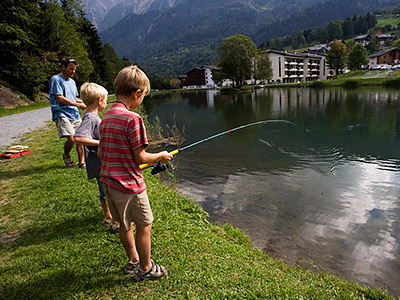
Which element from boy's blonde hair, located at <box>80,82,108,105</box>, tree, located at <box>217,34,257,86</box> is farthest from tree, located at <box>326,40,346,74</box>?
boy's blonde hair, located at <box>80,82,108,105</box>

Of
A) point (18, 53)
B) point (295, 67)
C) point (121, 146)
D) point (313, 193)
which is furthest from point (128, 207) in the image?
point (295, 67)

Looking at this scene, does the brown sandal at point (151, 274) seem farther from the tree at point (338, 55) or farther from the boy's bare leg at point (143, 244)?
the tree at point (338, 55)

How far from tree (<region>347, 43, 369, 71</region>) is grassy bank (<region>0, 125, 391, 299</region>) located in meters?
87.3

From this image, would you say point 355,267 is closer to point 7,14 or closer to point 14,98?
point 14,98

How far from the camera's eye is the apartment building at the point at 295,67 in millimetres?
92125

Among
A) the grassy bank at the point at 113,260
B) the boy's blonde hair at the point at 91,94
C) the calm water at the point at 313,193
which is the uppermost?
the boy's blonde hair at the point at 91,94

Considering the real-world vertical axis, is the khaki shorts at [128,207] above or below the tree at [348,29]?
below

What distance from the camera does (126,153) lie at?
91.2 inches

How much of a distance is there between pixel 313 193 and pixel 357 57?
3335 inches

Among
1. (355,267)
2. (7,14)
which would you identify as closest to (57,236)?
(355,267)

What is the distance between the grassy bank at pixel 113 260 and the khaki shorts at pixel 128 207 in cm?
75

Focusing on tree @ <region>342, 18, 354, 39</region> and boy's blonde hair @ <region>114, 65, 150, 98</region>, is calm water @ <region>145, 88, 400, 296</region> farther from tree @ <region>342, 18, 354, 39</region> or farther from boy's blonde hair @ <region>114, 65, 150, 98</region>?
tree @ <region>342, 18, 354, 39</region>

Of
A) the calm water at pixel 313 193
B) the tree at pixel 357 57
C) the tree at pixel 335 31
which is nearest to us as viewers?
the calm water at pixel 313 193

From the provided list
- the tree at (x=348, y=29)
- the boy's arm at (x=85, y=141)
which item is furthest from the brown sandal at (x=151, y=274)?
the tree at (x=348, y=29)
